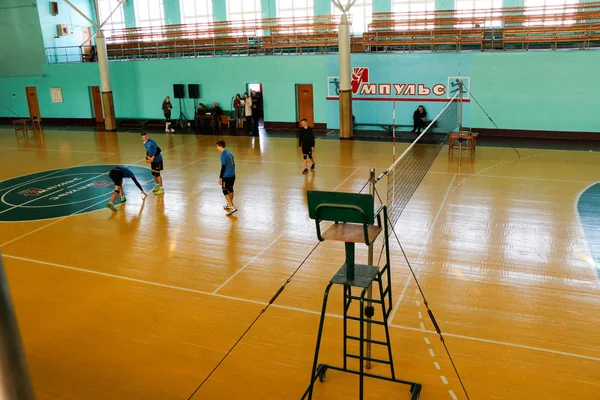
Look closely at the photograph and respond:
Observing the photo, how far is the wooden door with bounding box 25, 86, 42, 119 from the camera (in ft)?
108

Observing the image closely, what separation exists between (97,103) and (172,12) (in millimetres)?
7027

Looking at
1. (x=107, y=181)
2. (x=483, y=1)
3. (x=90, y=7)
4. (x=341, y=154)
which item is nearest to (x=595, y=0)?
(x=483, y=1)

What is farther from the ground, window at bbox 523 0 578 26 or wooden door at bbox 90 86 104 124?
window at bbox 523 0 578 26

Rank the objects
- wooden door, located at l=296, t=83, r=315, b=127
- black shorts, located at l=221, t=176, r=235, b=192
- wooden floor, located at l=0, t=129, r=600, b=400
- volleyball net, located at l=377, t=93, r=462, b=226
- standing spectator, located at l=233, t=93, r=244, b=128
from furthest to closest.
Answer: standing spectator, located at l=233, t=93, r=244, b=128 < wooden door, located at l=296, t=83, r=315, b=127 < black shorts, located at l=221, t=176, r=235, b=192 < volleyball net, located at l=377, t=93, r=462, b=226 < wooden floor, located at l=0, t=129, r=600, b=400

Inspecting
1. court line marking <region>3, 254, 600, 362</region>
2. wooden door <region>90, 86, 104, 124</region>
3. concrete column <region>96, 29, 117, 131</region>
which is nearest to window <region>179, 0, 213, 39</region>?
concrete column <region>96, 29, 117, 131</region>

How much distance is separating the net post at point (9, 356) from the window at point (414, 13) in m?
24.1

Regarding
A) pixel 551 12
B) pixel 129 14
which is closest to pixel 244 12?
pixel 129 14

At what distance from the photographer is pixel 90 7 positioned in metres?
34.5

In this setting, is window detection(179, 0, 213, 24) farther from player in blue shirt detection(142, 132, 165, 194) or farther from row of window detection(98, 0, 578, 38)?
player in blue shirt detection(142, 132, 165, 194)

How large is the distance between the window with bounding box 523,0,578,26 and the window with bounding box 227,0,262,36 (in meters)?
13.8

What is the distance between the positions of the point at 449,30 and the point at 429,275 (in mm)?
16899

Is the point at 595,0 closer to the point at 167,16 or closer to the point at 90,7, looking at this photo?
the point at 167,16

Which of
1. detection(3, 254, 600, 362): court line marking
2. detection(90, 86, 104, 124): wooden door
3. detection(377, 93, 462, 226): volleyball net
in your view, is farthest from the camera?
detection(90, 86, 104, 124): wooden door

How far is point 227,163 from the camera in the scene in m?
13.2
